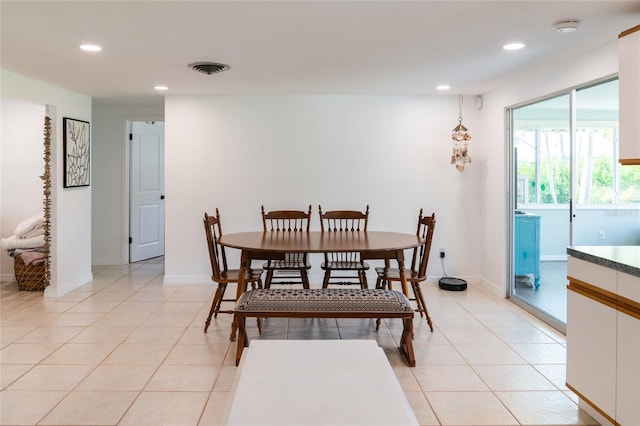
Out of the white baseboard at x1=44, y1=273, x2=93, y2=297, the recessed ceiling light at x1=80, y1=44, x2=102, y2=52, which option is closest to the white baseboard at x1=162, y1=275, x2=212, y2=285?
the white baseboard at x1=44, y1=273, x2=93, y2=297

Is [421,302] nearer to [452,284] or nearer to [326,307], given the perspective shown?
[326,307]

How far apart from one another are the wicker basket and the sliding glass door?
4.92 metres

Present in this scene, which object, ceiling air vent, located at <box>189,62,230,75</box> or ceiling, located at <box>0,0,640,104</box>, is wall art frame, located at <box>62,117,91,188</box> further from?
ceiling air vent, located at <box>189,62,230,75</box>

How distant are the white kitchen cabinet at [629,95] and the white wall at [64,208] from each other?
471 cm

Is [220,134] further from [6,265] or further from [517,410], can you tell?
[517,410]

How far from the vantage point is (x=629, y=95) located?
8.74 ft

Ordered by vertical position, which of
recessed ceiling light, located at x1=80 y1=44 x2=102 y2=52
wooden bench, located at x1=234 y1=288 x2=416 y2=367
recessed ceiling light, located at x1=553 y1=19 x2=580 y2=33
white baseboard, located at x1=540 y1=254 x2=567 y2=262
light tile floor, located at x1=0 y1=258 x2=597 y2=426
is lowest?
light tile floor, located at x1=0 y1=258 x2=597 y2=426

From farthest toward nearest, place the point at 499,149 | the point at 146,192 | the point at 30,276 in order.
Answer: the point at 146,192, the point at 30,276, the point at 499,149

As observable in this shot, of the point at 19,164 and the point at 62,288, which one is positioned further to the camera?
the point at 19,164

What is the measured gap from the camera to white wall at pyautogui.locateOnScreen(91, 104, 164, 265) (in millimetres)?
6883

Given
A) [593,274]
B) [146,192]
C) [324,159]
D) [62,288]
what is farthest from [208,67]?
[146,192]

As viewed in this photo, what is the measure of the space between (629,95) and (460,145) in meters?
2.96

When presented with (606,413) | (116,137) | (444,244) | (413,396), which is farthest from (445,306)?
(116,137)

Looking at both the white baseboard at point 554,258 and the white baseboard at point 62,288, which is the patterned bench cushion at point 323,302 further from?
the white baseboard at point 62,288
